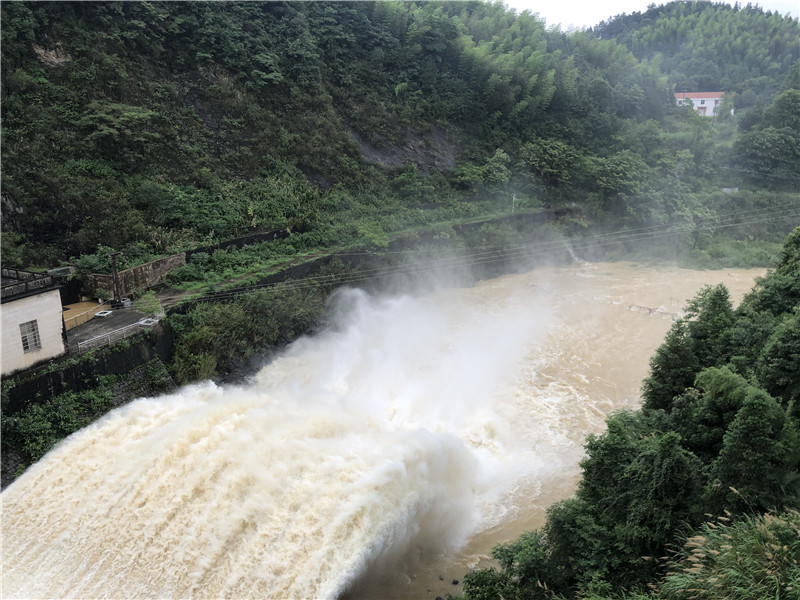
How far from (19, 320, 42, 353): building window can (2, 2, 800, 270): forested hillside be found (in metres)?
5.59

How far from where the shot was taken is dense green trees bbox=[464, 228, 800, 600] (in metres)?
7.43

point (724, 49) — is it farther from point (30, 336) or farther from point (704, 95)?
point (30, 336)

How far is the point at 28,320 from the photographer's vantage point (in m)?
13.3

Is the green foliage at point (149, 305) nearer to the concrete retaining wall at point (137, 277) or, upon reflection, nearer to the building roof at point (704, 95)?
the concrete retaining wall at point (137, 277)

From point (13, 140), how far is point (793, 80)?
51384mm

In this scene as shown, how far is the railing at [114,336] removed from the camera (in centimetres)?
1452

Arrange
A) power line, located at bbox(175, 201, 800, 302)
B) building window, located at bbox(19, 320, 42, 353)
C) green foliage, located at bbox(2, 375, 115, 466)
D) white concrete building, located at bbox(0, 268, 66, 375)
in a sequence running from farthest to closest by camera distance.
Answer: power line, located at bbox(175, 201, 800, 302) → building window, located at bbox(19, 320, 42, 353) → white concrete building, located at bbox(0, 268, 66, 375) → green foliage, located at bbox(2, 375, 115, 466)

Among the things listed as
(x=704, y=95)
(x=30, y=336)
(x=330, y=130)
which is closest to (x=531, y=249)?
(x=330, y=130)

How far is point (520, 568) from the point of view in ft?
31.2

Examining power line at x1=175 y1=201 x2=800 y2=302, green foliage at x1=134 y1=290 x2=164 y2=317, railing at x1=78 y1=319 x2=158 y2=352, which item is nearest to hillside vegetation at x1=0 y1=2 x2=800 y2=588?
power line at x1=175 y1=201 x2=800 y2=302

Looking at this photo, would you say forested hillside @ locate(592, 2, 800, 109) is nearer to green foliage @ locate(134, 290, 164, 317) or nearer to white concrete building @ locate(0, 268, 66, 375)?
green foliage @ locate(134, 290, 164, 317)

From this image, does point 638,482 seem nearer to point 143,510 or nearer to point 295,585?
point 295,585

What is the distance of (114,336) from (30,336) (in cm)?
201

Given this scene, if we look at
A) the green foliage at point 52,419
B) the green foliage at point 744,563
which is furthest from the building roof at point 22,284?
the green foliage at point 744,563
